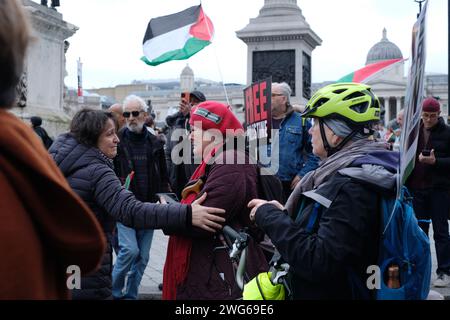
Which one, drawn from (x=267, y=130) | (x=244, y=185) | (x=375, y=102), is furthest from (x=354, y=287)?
(x=267, y=130)

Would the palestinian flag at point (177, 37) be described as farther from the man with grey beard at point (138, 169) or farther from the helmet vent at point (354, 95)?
the helmet vent at point (354, 95)

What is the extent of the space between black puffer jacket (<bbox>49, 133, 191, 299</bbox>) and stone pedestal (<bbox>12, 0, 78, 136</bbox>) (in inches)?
380

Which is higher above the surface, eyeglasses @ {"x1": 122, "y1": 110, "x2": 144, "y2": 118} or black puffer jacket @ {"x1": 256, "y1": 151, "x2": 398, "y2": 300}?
eyeglasses @ {"x1": 122, "y1": 110, "x2": 144, "y2": 118}

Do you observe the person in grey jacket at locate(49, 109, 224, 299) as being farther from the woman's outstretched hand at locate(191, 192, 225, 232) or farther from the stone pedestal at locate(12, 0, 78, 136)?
the stone pedestal at locate(12, 0, 78, 136)

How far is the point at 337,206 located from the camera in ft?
9.63

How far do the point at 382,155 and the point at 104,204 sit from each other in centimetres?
189

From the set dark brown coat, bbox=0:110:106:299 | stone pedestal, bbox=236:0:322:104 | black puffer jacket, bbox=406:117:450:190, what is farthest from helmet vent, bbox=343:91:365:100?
stone pedestal, bbox=236:0:322:104

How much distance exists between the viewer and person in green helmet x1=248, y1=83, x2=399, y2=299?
2.91 metres

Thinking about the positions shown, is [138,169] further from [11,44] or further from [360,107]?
[11,44]

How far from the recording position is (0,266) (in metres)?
1.60

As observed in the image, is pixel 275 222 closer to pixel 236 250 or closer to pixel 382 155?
pixel 236 250

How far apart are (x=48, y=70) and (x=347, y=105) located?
12.6 meters

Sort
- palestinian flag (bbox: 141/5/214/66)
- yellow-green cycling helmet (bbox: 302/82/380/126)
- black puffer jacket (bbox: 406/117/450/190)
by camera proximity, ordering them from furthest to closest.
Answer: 1. palestinian flag (bbox: 141/5/214/66)
2. black puffer jacket (bbox: 406/117/450/190)
3. yellow-green cycling helmet (bbox: 302/82/380/126)
